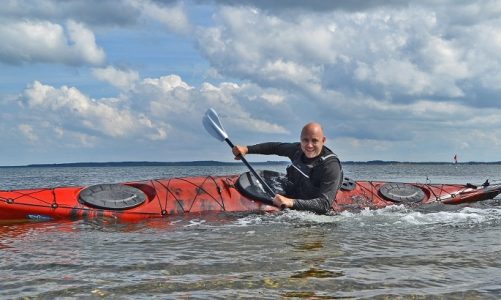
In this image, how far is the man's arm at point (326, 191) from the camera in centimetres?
759

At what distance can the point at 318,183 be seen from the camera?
27.0 feet

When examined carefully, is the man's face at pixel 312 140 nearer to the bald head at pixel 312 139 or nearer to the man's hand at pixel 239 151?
the bald head at pixel 312 139

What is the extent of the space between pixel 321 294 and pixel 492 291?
133cm

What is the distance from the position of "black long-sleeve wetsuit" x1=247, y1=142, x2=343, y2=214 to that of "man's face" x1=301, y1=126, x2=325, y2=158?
0.51ft

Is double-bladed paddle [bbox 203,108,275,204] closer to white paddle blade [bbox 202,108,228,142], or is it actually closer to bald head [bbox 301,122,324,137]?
white paddle blade [bbox 202,108,228,142]

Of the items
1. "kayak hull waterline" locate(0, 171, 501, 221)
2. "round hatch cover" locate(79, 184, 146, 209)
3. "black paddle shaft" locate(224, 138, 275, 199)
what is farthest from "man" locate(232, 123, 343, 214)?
"round hatch cover" locate(79, 184, 146, 209)

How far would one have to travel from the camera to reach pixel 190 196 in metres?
9.80

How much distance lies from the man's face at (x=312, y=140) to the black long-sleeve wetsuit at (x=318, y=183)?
0.16m

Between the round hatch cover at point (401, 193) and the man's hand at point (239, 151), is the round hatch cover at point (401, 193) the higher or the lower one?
the lower one

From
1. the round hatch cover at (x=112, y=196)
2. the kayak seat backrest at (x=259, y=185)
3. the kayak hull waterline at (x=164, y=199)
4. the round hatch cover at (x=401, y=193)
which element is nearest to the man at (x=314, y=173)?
the kayak seat backrest at (x=259, y=185)

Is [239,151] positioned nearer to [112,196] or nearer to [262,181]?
[262,181]

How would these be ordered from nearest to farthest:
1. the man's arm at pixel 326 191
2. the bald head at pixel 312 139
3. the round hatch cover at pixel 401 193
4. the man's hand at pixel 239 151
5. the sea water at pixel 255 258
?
the sea water at pixel 255 258
the man's arm at pixel 326 191
the bald head at pixel 312 139
the man's hand at pixel 239 151
the round hatch cover at pixel 401 193

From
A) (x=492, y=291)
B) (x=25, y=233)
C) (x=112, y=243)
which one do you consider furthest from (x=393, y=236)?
(x=25, y=233)

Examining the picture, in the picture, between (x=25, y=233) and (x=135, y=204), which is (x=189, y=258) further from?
(x=135, y=204)
